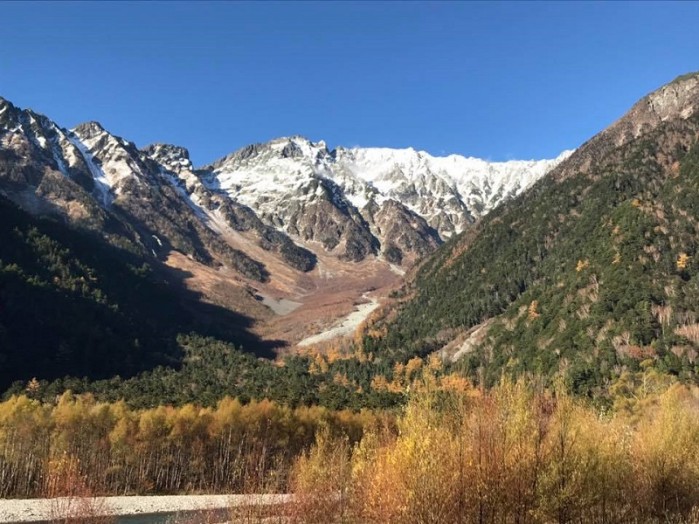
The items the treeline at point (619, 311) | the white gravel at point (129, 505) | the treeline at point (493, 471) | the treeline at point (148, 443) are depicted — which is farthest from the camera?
the treeline at point (619, 311)

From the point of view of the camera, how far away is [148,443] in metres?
87.8

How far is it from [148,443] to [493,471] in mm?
76412

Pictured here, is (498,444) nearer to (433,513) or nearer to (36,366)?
(433,513)

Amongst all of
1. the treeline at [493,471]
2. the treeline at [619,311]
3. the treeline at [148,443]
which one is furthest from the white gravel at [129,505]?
the treeline at [619,311]

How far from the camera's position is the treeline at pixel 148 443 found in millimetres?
82062

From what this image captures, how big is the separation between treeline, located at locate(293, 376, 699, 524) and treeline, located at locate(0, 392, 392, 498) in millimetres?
Result: 53682

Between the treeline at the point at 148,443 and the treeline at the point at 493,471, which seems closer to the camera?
the treeline at the point at 493,471

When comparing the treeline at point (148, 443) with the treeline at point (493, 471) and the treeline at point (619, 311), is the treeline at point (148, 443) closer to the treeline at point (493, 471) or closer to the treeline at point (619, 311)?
the treeline at point (619, 311)

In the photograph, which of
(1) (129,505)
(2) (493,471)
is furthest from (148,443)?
(2) (493,471)

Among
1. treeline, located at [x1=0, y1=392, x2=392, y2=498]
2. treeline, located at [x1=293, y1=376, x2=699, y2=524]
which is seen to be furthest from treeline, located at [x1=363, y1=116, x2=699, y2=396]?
treeline, located at [x1=293, y1=376, x2=699, y2=524]

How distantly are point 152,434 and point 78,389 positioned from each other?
6409 cm

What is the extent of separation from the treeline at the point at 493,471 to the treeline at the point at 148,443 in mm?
53682

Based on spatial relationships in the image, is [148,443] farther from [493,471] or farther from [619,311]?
[619,311]

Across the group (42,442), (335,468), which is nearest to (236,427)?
(42,442)
